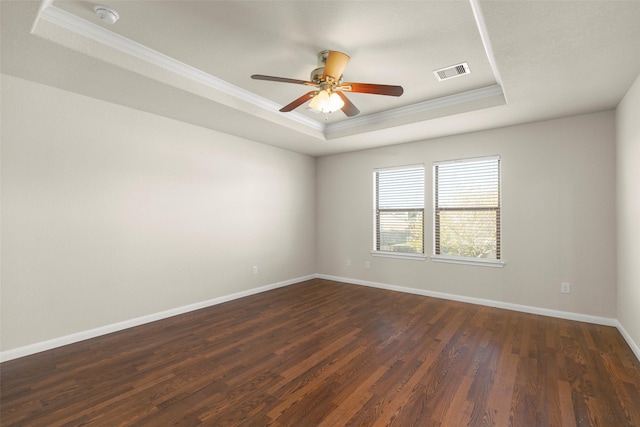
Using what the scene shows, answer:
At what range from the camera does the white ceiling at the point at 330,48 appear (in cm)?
209

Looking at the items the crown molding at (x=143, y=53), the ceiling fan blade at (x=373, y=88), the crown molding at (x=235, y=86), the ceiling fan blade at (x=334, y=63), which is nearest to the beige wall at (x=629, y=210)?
the crown molding at (x=235, y=86)

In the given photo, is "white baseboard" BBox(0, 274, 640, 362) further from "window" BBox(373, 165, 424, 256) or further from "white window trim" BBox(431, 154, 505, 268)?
"window" BBox(373, 165, 424, 256)

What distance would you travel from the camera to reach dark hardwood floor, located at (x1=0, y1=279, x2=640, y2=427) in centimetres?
197

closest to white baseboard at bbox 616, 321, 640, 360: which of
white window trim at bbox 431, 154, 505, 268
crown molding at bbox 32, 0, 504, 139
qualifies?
white window trim at bbox 431, 154, 505, 268

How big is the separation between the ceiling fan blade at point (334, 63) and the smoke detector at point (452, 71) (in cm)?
110

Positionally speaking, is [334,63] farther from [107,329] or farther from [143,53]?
[107,329]

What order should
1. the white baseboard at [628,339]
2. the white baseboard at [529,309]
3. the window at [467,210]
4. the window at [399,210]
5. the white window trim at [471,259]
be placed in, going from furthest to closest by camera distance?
the window at [399,210] → the window at [467,210] → the white window trim at [471,259] → the white baseboard at [529,309] → the white baseboard at [628,339]

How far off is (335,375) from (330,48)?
279 centimetres

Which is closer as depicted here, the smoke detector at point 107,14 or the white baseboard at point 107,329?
the smoke detector at point 107,14

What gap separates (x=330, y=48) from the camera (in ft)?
8.79

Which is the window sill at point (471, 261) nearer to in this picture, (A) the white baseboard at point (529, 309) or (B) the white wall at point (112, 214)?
(A) the white baseboard at point (529, 309)

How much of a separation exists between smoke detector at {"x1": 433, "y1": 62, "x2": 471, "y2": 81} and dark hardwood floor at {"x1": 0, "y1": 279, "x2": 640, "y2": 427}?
278 centimetres

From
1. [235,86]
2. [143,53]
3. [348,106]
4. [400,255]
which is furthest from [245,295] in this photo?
[143,53]

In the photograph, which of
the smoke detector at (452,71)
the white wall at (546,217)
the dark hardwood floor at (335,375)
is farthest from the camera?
the white wall at (546,217)
